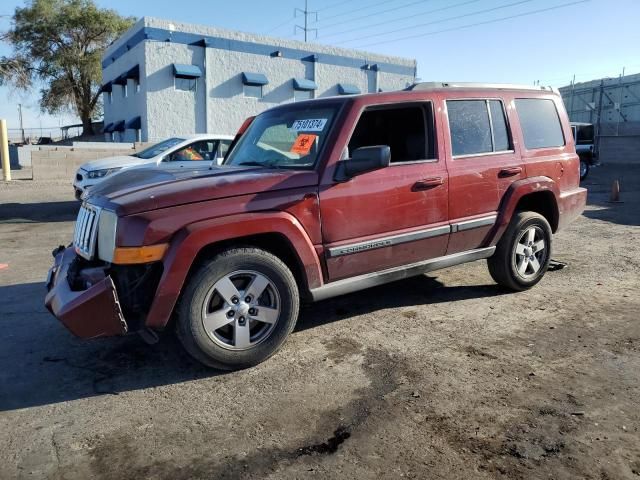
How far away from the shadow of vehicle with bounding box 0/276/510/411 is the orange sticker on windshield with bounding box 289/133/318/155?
1.51 meters

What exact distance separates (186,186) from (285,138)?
1.19 meters

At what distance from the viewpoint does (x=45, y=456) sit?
268 cm

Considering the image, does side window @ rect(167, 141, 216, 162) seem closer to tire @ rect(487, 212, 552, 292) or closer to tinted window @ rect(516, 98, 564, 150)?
A: tinted window @ rect(516, 98, 564, 150)

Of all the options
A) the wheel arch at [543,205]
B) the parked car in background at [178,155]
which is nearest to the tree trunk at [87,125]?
the parked car in background at [178,155]

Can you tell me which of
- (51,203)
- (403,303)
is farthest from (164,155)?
(403,303)

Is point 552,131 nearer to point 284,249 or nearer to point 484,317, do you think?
point 484,317

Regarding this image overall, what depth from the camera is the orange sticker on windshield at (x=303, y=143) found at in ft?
13.4

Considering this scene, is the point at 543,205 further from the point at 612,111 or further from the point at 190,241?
the point at 612,111

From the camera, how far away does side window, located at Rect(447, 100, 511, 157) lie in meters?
4.62

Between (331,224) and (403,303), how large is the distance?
61.6 inches

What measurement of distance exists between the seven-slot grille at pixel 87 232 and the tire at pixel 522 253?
12.0ft

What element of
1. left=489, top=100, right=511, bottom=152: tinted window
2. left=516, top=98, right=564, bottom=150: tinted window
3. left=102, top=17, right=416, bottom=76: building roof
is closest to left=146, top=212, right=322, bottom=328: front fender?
left=489, top=100, right=511, bottom=152: tinted window

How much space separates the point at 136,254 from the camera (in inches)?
128

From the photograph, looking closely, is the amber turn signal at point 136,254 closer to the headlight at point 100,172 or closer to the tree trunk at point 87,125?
the headlight at point 100,172
